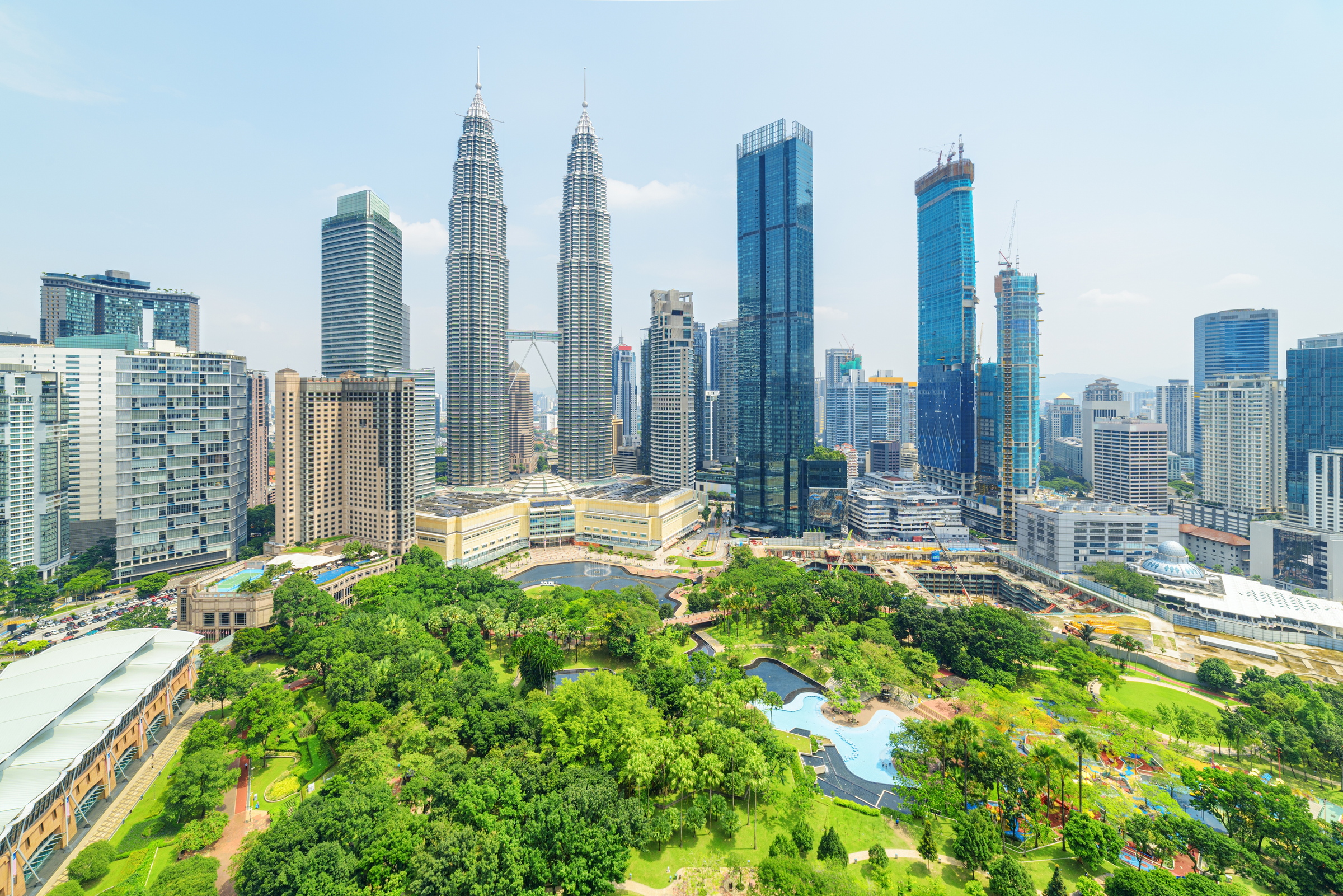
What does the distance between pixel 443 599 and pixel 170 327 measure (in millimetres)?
112846

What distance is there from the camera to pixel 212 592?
44.9 m

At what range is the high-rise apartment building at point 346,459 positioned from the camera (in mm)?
65000

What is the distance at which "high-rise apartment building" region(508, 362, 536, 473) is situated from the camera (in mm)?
150000

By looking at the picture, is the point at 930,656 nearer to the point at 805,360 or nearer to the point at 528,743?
the point at 528,743

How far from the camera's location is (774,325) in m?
85.3

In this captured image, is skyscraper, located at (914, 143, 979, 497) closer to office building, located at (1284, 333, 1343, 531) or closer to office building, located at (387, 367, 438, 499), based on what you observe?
office building, located at (1284, 333, 1343, 531)

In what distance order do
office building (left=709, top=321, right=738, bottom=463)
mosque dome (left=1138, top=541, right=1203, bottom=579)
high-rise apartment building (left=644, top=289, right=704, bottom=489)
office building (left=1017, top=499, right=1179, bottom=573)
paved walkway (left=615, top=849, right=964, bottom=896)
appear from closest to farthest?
paved walkway (left=615, top=849, right=964, bottom=896) → mosque dome (left=1138, top=541, right=1203, bottom=579) → office building (left=1017, top=499, right=1179, bottom=573) → high-rise apartment building (left=644, top=289, right=704, bottom=489) → office building (left=709, top=321, right=738, bottom=463)

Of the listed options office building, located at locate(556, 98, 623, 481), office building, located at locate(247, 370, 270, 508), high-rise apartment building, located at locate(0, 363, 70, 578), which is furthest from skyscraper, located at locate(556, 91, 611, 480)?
high-rise apartment building, located at locate(0, 363, 70, 578)

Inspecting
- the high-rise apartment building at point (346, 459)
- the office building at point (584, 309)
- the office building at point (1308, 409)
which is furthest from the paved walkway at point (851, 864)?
the office building at point (584, 309)

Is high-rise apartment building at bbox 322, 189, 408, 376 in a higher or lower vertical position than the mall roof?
higher

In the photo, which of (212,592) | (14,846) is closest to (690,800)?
(14,846)

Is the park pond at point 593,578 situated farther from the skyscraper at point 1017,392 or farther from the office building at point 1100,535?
the skyscraper at point 1017,392

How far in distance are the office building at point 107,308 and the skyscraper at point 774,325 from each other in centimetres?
8777

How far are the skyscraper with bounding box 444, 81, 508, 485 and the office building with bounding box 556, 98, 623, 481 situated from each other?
38.6 feet
